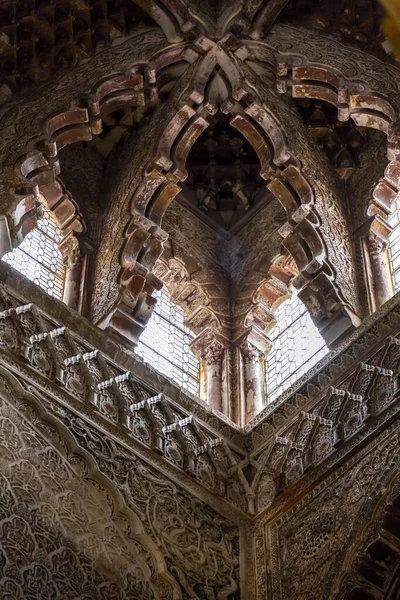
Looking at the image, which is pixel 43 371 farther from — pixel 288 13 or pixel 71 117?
pixel 288 13

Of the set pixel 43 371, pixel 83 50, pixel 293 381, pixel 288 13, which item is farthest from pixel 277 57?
pixel 43 371

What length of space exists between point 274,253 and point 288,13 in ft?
6.28

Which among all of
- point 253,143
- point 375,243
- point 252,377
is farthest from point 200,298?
point 375,243

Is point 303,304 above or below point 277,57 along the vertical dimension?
below

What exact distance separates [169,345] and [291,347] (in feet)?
3.11

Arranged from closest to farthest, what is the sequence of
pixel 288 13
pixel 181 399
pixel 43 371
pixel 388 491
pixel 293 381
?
1. pixel 388 491
2. pixel 43 371
3. pixel 181 399
4. pixel 293 381
5. pixel 288 13

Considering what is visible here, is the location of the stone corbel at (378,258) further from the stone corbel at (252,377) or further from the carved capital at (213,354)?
the carved capital at (213,354)

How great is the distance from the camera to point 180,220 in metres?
11.2

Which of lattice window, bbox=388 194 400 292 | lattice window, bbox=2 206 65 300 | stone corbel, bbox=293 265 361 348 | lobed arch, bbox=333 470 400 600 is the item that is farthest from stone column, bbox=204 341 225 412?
lobed arch, bbox=333 470 400 600

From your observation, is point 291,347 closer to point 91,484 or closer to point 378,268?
point 378,268

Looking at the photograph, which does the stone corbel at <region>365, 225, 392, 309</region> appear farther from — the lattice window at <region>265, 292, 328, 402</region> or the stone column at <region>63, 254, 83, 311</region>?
the stone column at <region>63, 254, 83, 311</region>

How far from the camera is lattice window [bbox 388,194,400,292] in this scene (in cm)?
986

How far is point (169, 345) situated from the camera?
10312mm

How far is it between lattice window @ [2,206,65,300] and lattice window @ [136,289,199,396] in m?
0.77
